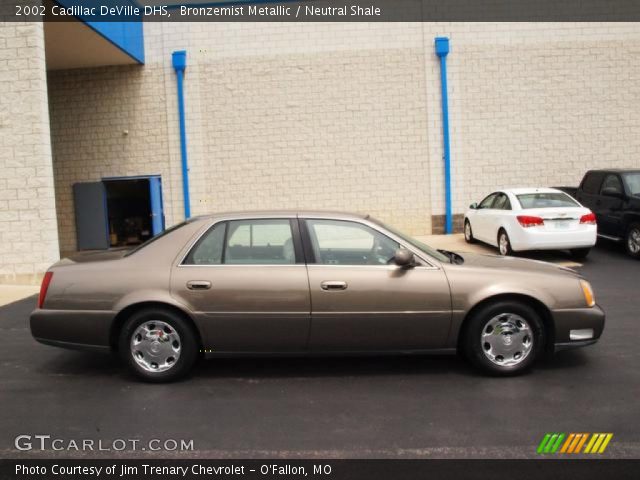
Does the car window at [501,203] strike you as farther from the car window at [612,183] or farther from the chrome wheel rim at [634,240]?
the chrome wheel rim at [634,240]

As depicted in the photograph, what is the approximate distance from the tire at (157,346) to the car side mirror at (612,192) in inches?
398

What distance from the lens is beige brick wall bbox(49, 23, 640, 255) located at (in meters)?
15.8

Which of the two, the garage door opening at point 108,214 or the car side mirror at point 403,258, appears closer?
the car side mirror at point 403,258

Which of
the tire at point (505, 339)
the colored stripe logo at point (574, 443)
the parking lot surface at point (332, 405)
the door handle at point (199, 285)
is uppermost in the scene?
the door handle at point (199, 285)

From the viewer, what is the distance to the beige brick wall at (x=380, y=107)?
51.9 ft

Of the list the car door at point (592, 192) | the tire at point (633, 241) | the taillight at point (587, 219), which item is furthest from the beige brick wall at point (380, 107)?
the taillight at point (587, 219)

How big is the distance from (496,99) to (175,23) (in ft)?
29.5

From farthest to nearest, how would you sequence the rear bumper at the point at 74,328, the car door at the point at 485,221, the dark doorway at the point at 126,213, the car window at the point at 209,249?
the dark doorway at the point at 126,213 → the car door at the point at 485,221 → the car window at the point at 209,249 → the rear bumper at the point at 74,328

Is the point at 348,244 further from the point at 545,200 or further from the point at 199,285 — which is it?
the point at 545,200

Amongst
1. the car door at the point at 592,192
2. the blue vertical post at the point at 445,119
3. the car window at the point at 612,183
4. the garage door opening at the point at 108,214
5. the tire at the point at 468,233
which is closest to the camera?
the car window at the point at 612,183

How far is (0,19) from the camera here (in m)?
10.3

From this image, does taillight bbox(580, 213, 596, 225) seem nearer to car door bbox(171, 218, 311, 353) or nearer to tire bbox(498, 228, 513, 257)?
Result: tire bbox(498, 228, 513, 257)

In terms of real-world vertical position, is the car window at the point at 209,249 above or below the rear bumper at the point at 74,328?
above

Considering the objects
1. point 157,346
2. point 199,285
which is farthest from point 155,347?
point 199,285
